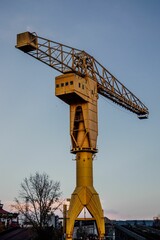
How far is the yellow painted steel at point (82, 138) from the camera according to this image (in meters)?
38.3

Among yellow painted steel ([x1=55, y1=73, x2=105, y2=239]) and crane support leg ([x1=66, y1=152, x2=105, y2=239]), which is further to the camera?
yellow painted steel ([x1=55, y1=73, x2=105, y2=239])

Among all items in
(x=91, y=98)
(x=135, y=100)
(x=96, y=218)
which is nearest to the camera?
(x=96, y=218)

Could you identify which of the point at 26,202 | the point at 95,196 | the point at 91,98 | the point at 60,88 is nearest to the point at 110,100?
the point at 91,98

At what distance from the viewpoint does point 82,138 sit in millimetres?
40562

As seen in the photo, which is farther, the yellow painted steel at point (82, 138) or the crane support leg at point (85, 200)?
the yellow painted steel at point (82, 138)

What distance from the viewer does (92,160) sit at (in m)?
40.7

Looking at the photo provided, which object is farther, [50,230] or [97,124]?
[50,230]

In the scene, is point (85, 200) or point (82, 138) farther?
point (82, 138)

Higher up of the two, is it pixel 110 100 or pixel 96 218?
pixel 110 100

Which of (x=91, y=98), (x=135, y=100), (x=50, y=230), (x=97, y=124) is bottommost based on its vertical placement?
(x=50, y=230)

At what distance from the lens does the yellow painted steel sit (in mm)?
38344

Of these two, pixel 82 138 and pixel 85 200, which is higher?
pixel 82 138

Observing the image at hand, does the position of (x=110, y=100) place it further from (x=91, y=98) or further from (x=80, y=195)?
(x=80, y=195)

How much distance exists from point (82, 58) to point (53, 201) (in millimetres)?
22155
